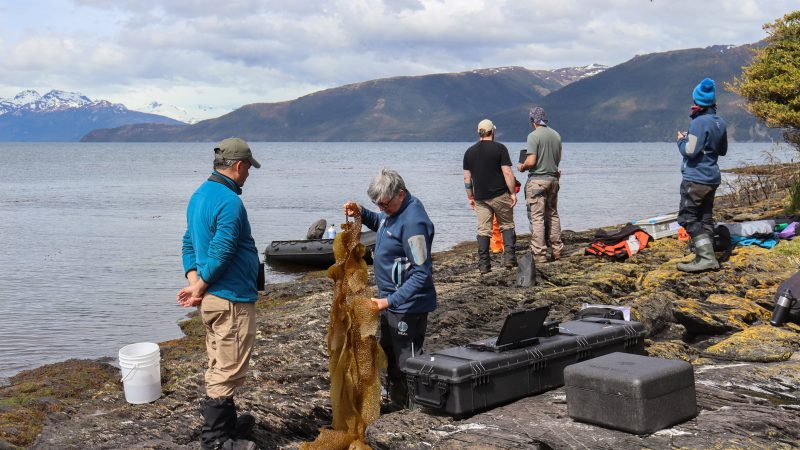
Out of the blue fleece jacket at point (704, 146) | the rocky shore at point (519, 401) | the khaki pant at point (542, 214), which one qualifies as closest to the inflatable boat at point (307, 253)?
the rocky shore at point (519, 401)

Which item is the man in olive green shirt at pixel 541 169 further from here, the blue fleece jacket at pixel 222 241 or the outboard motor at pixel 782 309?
the blue fleece jacket at pixel 222 241

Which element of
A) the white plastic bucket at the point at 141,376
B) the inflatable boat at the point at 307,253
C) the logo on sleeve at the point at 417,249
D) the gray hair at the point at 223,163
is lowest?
the inflatable boat at the point at 307,253

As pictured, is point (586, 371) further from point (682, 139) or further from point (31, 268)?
point (31, 268)

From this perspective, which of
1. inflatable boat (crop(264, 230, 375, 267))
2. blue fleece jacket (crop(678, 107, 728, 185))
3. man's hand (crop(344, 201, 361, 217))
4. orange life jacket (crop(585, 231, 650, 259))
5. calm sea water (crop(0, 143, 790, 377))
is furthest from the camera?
inflatable boat (crop(264, 230, 375, 267))

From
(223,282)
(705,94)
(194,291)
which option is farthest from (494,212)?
(194,291)

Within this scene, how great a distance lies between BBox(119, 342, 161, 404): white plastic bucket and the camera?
783 cm

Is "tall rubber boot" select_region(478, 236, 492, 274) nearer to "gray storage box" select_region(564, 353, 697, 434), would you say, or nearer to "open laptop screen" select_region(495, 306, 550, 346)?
"open laptop screen" select_region(495, 306, 550, 346)

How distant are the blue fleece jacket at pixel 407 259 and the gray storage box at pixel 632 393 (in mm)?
1307

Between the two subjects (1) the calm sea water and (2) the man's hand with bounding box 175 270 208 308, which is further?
(1) the calm sea water

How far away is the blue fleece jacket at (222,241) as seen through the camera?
227 inches

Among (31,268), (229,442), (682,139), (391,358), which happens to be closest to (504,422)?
(391,358)

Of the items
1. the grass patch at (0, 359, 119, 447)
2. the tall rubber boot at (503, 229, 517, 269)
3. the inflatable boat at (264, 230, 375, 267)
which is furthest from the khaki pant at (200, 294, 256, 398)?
the inflatable boat at (264, 230, 375, 267)

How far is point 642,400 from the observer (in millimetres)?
4828

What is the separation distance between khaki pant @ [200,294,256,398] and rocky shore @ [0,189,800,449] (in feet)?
3.59
